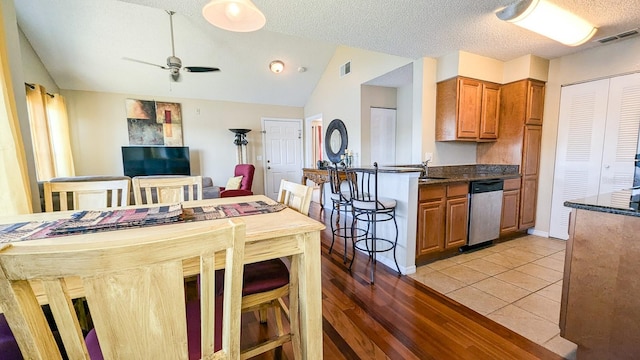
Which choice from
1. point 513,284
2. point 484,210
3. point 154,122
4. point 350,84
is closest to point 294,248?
point 513,284

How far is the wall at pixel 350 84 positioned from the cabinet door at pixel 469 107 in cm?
86

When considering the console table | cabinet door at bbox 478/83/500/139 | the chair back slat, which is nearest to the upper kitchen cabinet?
cabinet door at bbox 478/83/500/139

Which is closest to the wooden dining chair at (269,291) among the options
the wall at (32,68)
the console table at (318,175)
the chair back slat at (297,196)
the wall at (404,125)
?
the chair back slat at (297,196)

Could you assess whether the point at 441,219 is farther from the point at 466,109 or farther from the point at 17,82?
the point at 17,82

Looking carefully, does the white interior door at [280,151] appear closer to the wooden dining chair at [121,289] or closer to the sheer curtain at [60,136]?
the sheer curtain at [60,136]

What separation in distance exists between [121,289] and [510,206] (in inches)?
155

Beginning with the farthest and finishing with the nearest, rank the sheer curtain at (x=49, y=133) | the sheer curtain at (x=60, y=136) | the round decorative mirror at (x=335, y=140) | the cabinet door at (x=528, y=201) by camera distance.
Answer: the round decorative mirror at (x=335, y=140), the sheer curtain at (x=60, y=136), the sheer curtain at (x=49, y=133), the cabinet door at (x=528, y=201)

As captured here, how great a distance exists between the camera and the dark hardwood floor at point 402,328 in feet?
4.92

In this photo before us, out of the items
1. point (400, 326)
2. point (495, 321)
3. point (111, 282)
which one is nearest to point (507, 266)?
point (495, 321)

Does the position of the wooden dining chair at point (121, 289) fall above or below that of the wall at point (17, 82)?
below

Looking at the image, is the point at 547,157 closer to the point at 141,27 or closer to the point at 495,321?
the point at 495,321

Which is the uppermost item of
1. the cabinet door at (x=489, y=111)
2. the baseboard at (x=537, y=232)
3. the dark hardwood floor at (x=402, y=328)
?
the cabinet door at (x=489, y=111)

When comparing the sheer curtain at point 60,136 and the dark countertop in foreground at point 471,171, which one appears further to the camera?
the sheer curtain at point 60,136

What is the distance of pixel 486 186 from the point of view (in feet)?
9.63
